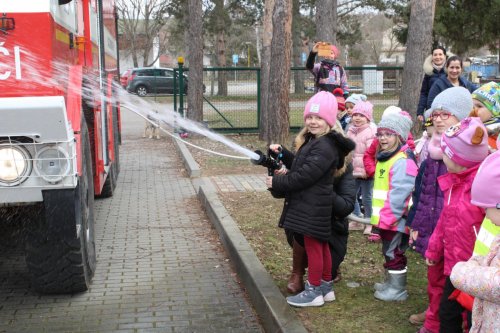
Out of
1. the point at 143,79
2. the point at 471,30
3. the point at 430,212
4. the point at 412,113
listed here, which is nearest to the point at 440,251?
the point at 430,212

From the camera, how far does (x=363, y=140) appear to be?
6785mm

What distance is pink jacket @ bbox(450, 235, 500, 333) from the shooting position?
8.74 ft

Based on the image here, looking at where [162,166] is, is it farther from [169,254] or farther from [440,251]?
[440,251]

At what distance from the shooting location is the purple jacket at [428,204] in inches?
163

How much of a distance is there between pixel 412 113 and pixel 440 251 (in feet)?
32.9

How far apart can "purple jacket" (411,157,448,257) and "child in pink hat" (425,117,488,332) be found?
38 centimetres

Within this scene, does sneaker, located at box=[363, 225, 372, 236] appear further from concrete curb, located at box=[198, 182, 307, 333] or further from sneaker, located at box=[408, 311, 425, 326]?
sneaker, located at box=[408, 311, 425, 326]

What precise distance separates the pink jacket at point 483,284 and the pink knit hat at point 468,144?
2.60ft

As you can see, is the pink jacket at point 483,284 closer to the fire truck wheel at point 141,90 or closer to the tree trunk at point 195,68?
the tree trunk at point 195,68

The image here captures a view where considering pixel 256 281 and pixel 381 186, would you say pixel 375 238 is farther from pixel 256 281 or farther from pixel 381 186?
pixel 256 281

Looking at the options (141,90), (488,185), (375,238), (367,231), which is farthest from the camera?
(141,90)

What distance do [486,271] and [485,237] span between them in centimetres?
46

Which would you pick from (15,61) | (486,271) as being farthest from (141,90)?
(486,271)

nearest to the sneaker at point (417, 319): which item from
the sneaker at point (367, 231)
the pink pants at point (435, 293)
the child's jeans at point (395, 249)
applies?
the pink pants at point (435, 293)
